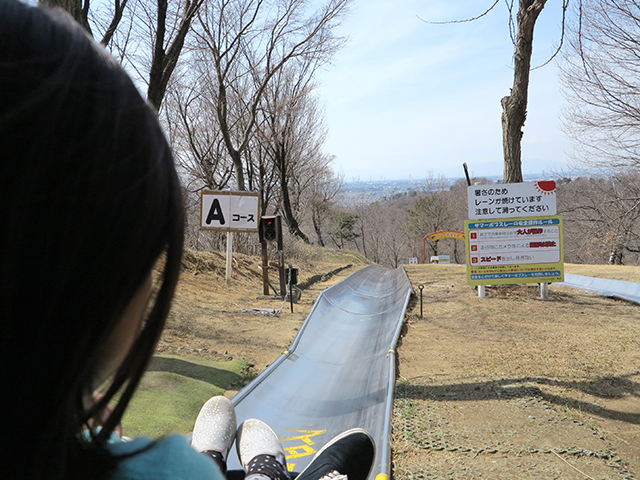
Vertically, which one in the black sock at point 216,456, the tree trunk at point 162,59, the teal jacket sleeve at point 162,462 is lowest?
the black sock at point 216,456

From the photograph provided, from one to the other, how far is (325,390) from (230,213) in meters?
5.18

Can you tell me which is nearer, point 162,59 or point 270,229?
point 162,59

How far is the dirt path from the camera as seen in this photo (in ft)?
7.33

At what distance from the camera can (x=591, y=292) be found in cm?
841

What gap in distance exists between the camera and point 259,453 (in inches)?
65.2

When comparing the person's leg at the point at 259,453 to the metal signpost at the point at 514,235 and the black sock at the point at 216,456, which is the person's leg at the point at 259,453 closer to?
the black sock at the point at 216,456

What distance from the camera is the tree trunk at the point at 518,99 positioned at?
7711 mm

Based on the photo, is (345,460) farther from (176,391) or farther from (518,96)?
(518,96)

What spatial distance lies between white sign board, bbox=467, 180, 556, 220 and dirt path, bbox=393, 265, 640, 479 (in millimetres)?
1987

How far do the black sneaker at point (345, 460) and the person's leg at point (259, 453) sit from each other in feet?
0.32

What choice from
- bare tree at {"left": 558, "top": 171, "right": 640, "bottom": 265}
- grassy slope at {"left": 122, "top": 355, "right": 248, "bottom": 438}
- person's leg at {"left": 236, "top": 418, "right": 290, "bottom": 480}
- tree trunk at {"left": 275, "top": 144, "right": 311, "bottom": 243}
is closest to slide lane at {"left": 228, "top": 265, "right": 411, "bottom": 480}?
grassy slope at {"left": 122, "top": 355, "right": 248, "bottom": 438}

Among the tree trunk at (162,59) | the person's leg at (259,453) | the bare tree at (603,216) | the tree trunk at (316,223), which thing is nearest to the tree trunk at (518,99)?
the tree trunk at (162,59)

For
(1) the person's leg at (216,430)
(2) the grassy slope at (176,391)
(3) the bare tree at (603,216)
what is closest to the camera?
(1) the person's leg at (216,430)

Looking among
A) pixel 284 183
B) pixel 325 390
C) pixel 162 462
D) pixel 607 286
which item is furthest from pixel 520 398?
pixel 284 183
